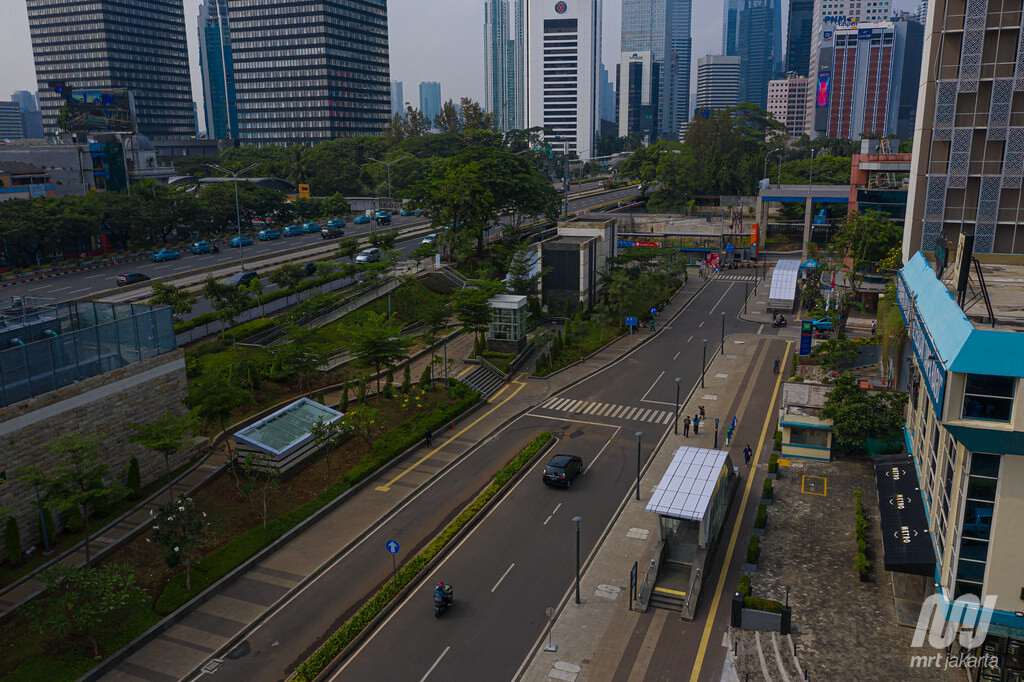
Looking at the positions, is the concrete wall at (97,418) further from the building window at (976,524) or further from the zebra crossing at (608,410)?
the building window at (976,524)

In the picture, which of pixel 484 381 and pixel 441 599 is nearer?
pixel 441 599

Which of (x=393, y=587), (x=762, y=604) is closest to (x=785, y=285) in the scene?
(x=762, y=604)

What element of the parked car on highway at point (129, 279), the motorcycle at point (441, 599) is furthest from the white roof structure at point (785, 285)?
the parked car on highway at point (129, 279)

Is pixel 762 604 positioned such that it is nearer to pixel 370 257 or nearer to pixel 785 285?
pixel 785 285

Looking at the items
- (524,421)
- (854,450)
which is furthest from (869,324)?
(524,421)

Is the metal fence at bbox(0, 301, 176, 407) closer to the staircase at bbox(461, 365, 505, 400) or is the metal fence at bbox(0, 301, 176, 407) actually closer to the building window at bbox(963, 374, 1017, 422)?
the staircase at bbox(461, 365, 505, 400)
